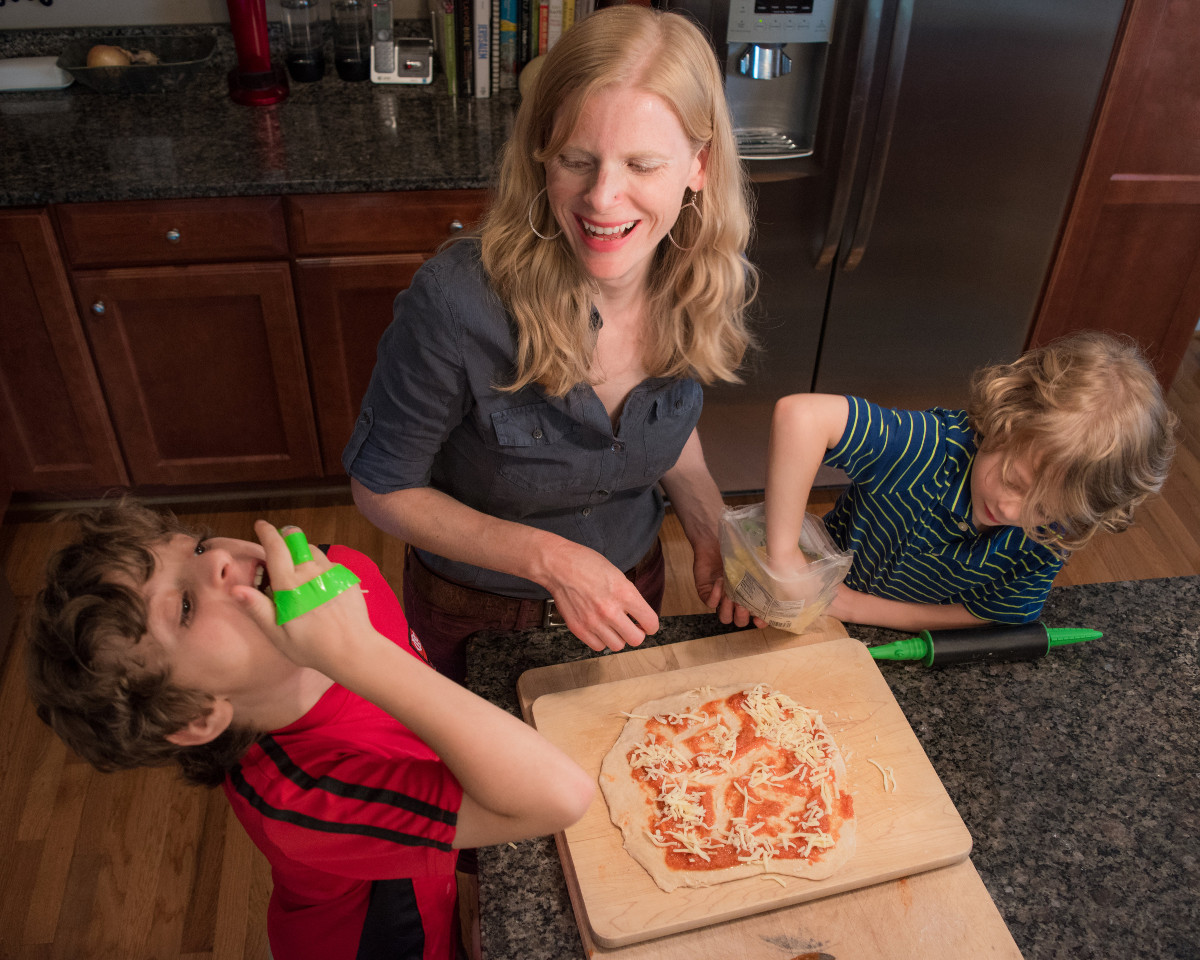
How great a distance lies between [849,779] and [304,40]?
7.38 feet

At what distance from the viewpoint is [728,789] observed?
1017 millimetres

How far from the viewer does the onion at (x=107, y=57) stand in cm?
234

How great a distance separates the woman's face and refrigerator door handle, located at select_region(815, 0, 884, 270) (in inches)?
45.0

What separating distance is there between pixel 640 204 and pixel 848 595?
528 millimetres

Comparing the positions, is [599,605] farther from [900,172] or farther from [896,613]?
[900,172]

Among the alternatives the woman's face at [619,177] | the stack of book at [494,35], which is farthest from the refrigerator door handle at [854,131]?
the woman's face at [619,177]

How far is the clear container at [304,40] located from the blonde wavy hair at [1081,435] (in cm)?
198

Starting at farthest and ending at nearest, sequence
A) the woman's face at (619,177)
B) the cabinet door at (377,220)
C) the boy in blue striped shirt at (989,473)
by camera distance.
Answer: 1. the cabinet door at (377,220)
2. the boy in blue striped shirt at (989,473)
3. the woman's face at (619,177)

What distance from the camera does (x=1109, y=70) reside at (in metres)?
2.20

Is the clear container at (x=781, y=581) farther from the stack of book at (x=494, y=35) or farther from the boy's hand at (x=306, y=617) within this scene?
the stack of book at (x=494, y=35)

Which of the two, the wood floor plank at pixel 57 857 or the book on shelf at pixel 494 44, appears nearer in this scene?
the wood floor plank at pixel 57 857

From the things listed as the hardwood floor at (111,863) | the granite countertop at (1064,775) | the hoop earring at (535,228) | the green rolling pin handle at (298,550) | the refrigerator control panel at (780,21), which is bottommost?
the hardwood floor at (111,863)

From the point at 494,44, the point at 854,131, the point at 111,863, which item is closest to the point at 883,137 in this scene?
the point at 854,131

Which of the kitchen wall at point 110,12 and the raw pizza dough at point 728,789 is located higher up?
the kitchen wall at point 110,12
